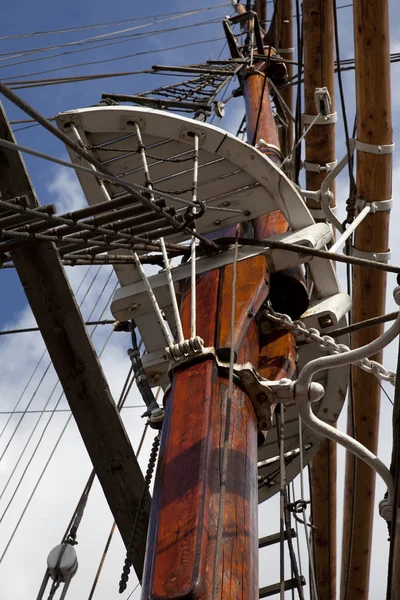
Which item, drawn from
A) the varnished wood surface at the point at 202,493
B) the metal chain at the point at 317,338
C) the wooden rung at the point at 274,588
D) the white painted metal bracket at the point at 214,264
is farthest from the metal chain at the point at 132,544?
the wooden rung at the point at 274,588

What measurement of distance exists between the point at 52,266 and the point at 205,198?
157 cm

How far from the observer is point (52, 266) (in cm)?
385

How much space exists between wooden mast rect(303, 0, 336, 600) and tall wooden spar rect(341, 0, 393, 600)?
0.92 feet

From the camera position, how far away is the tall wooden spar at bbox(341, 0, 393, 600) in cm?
607

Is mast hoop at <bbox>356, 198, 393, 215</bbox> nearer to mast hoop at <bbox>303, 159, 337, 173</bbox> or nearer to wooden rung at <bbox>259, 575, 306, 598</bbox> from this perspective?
mast hoop at <bbox>303, 159, 337, 173</bbox>

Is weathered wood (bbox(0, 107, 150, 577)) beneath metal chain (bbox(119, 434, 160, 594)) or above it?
above

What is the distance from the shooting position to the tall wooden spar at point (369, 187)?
19.9ft

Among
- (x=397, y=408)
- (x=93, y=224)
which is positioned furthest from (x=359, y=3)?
(x=397, y=408)

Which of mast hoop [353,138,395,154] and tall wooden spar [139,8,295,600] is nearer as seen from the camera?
tall wooden spar [139,8,295,600]

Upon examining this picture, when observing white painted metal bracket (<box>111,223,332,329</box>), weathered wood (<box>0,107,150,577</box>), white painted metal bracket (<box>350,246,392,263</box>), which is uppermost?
white painted metal bracket (<box>350,246,392,263</box>)

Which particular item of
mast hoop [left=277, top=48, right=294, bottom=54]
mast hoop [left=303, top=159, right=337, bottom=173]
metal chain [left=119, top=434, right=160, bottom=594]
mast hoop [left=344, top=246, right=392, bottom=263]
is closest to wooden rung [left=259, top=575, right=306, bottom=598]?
metal chain [left=119, top=434, right=160, bottom=594]

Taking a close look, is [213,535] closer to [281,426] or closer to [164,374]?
[281,426]

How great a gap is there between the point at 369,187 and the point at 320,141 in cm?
188

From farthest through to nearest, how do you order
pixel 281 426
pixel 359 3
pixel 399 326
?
pixel 359 3 → pixel 281 426 → pixel 399 326
